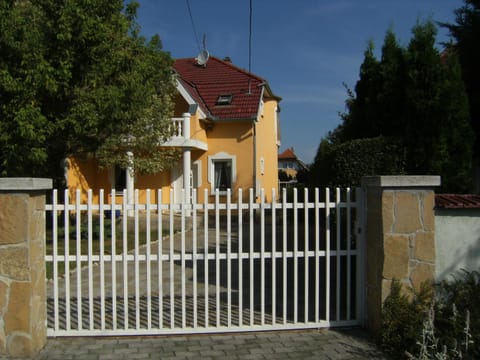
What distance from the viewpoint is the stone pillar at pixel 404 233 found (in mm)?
4832

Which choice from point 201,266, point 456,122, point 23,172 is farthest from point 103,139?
point 456,122

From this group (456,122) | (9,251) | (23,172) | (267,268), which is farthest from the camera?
(23,172)

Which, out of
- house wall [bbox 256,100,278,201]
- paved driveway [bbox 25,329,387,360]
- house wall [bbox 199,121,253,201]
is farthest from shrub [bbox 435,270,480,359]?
house wall [bbox 256,100,278,201]

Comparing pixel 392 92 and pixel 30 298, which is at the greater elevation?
pixel 392 92

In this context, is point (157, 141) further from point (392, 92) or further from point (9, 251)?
point (9, 251)

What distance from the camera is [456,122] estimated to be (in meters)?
7.06

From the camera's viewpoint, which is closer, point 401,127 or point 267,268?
point 401,127

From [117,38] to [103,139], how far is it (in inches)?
108

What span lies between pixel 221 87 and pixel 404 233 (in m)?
18.5

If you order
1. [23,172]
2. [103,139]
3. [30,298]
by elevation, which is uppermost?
[103,139]

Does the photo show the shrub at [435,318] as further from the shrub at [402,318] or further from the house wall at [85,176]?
the house wall at [85,176]

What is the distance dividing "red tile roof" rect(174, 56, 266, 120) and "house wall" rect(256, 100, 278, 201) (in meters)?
1.42

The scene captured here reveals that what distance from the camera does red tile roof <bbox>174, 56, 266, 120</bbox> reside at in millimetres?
20688

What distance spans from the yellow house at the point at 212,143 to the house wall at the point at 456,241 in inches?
546
